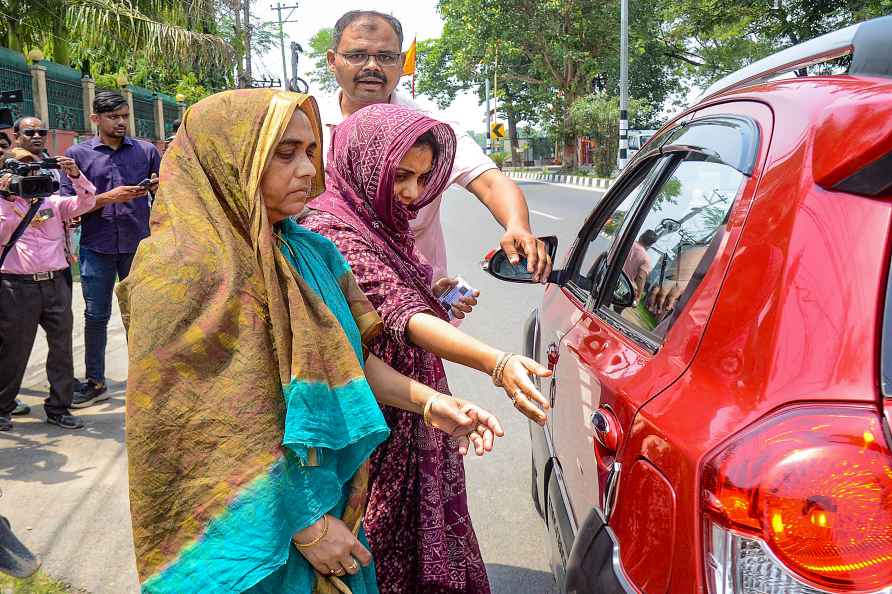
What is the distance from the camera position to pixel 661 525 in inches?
52.3

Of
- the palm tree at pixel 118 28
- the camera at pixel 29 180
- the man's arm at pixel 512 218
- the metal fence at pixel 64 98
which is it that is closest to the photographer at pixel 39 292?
the camera at pixel 29 180

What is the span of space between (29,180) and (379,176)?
277 centimetres

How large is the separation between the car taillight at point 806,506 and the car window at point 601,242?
1.13m

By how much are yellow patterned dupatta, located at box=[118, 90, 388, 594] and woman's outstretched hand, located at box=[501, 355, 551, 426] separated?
33 centimetres

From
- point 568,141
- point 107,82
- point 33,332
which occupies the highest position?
point 107,82

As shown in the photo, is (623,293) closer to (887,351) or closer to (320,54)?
(887,351)

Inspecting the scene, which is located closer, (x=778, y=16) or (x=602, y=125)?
(x=778, y=16)

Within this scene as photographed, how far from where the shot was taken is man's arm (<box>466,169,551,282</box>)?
2497 millimetres

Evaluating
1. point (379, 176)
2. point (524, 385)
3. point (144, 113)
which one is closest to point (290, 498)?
point (524, 385)

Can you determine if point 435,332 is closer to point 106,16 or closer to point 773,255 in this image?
point 773,255

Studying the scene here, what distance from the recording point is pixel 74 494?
12.5ft

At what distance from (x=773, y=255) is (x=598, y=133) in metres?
30.3

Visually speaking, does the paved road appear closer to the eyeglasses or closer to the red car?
the red car

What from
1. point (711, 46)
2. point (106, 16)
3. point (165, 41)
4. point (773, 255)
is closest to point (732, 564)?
point (773, 255)
